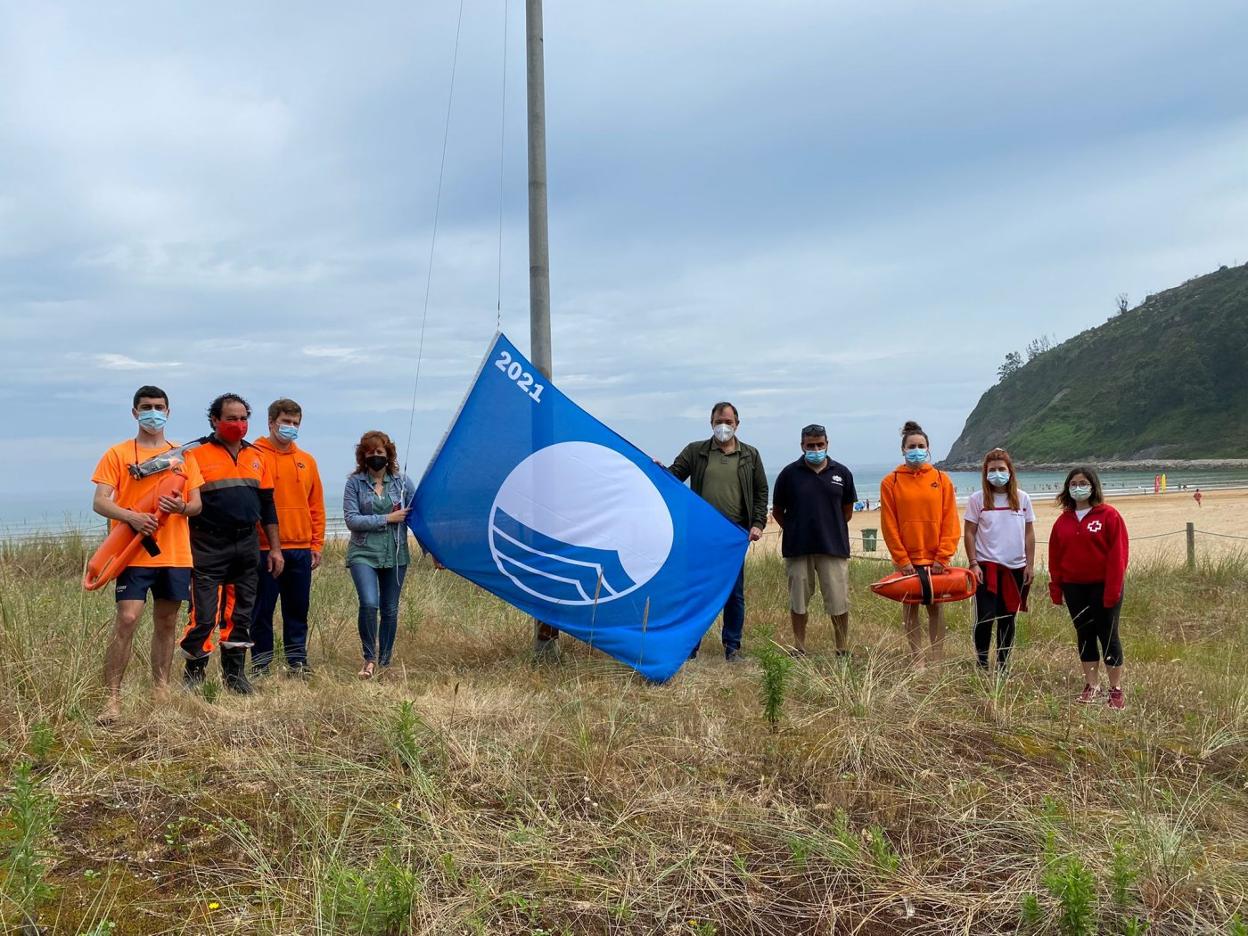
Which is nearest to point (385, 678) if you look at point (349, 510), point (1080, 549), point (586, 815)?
point (349, 510)

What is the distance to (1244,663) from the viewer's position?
22.9ft

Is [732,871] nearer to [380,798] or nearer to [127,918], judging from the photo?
[380,798]

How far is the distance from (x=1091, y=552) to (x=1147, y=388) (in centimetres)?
11509

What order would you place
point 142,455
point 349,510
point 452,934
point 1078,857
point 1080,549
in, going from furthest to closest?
1. point 349,510
2. point 1080,549
3. point 142,455
4. point 1078,857
5. point 452,934

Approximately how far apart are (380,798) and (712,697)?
2.26m

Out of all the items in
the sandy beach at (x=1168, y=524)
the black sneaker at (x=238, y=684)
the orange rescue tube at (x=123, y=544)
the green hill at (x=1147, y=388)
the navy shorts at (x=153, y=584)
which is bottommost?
the sandy beach at (x=1168, y=524)

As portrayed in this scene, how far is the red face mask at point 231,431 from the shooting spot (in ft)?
18.7

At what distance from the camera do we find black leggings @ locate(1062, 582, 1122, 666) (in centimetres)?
583

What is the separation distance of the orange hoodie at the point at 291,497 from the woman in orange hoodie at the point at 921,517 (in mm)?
4076

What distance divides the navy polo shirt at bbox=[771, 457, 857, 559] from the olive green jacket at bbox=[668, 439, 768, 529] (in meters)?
0.17

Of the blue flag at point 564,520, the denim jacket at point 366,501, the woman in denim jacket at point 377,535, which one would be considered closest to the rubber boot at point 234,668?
the woman in denim jacket at point 377,535

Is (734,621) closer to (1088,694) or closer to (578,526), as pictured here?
(578,526)

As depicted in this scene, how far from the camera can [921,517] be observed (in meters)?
6.83

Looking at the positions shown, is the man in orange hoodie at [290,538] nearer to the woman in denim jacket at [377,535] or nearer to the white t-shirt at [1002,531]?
the woman in denim jacket at [377,535]
